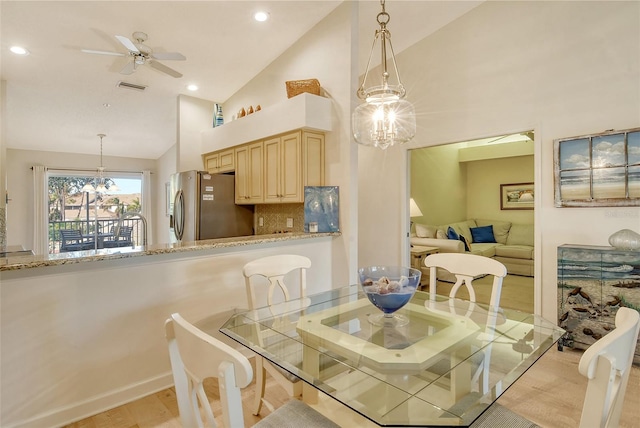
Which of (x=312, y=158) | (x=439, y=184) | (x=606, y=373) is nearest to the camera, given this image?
(x=606, y=373)

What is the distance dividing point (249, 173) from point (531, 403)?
350 centimetres

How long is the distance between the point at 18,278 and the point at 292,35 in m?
3.38

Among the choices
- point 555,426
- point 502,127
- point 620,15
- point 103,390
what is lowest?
point 555,426

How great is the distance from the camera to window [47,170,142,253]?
6.55 m

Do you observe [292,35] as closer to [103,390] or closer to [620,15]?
[620,15]

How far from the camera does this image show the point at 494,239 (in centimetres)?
661

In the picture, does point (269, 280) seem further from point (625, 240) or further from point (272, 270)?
point (625, 240)

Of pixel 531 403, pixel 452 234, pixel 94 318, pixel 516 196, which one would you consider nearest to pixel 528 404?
pixel 531 403

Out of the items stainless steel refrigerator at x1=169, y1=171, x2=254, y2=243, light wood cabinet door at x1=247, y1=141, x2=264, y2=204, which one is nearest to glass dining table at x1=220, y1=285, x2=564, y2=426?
light wood cabinet door at x1=247, y1=141, x2=264, y2=204

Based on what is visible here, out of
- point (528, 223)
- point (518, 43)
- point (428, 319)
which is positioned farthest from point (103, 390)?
point (528, 223)

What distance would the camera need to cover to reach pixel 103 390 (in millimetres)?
2033

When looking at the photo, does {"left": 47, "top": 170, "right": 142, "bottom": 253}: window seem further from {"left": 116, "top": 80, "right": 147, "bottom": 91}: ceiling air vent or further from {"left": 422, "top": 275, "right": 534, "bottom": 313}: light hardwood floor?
{"left": 422, "top": 275, "right": 534, "bottom": 313}: light hardwood floor

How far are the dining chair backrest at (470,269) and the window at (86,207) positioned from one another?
19.8 feet

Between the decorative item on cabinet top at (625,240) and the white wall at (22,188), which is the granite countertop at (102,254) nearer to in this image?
the decorative item on cabinet top at (625,240)
